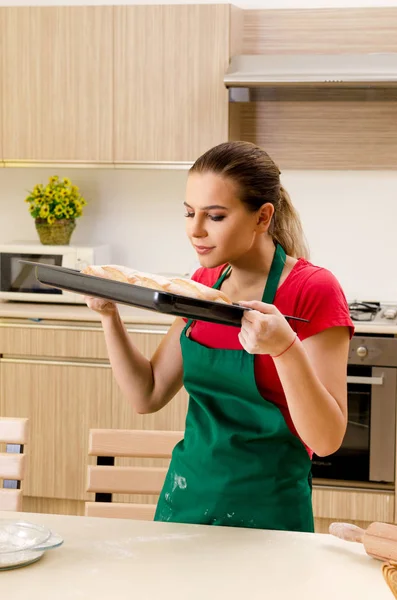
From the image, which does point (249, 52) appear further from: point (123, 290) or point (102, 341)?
point (123, 290)

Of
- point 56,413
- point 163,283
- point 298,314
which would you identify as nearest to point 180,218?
point 56,413

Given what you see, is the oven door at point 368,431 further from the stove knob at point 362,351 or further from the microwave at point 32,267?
the microwave at point 32,267

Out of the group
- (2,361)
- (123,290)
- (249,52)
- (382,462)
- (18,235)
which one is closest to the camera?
(123,290)

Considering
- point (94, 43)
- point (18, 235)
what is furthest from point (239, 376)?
point (18, 235)

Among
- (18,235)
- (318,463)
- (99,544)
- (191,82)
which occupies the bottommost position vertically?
(318,463)

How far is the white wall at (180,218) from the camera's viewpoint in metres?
3.76

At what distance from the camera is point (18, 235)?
159 inches

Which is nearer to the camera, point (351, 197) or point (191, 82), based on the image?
point (191, 82)

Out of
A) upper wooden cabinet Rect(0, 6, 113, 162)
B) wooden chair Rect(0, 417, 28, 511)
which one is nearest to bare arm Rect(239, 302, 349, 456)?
wooden chair Rect(0, 417, 28, 511)

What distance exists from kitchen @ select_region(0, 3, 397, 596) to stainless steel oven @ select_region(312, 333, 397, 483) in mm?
77

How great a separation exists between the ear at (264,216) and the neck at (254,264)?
0.20ft

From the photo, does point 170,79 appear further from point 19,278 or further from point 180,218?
point 19,278

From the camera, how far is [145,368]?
177cm

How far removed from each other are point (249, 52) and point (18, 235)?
1314mm
